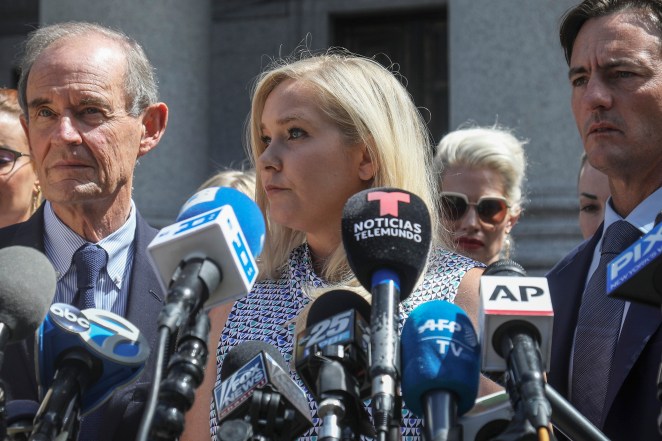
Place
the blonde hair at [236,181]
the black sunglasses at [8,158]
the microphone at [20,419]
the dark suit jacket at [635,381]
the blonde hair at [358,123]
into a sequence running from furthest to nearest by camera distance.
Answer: the blonde hair at [236,181]
the black sunglasses at [8,158]
the blonde hair at [358,123]
the dark suit jacket at [635,381]
the microphone at [20,419]

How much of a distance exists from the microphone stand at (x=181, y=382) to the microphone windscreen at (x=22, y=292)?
331 millimetres

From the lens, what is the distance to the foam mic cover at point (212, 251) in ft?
7.14

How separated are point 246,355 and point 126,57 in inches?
77.6

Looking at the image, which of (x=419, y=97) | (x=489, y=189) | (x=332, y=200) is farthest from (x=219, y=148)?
(x=332, y=200)

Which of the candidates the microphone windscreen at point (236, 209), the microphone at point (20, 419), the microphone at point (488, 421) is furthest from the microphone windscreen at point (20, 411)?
the microphone at point (488, 421)

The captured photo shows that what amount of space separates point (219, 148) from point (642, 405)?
7.46 m

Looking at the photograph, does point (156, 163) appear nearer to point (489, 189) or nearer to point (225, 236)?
point (489, 189)

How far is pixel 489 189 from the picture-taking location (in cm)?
500

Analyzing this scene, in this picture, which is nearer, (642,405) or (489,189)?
(642,405)

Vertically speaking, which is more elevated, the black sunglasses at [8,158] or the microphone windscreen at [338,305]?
the black sunglasses at [8,158]

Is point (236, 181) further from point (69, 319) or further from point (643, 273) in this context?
point (643, 273)

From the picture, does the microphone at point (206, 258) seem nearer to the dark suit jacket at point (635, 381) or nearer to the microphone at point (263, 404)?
the microphone at point (263, 404)

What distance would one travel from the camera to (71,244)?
375 cm

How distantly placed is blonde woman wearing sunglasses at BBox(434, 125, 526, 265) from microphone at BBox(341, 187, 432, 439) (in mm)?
2514
